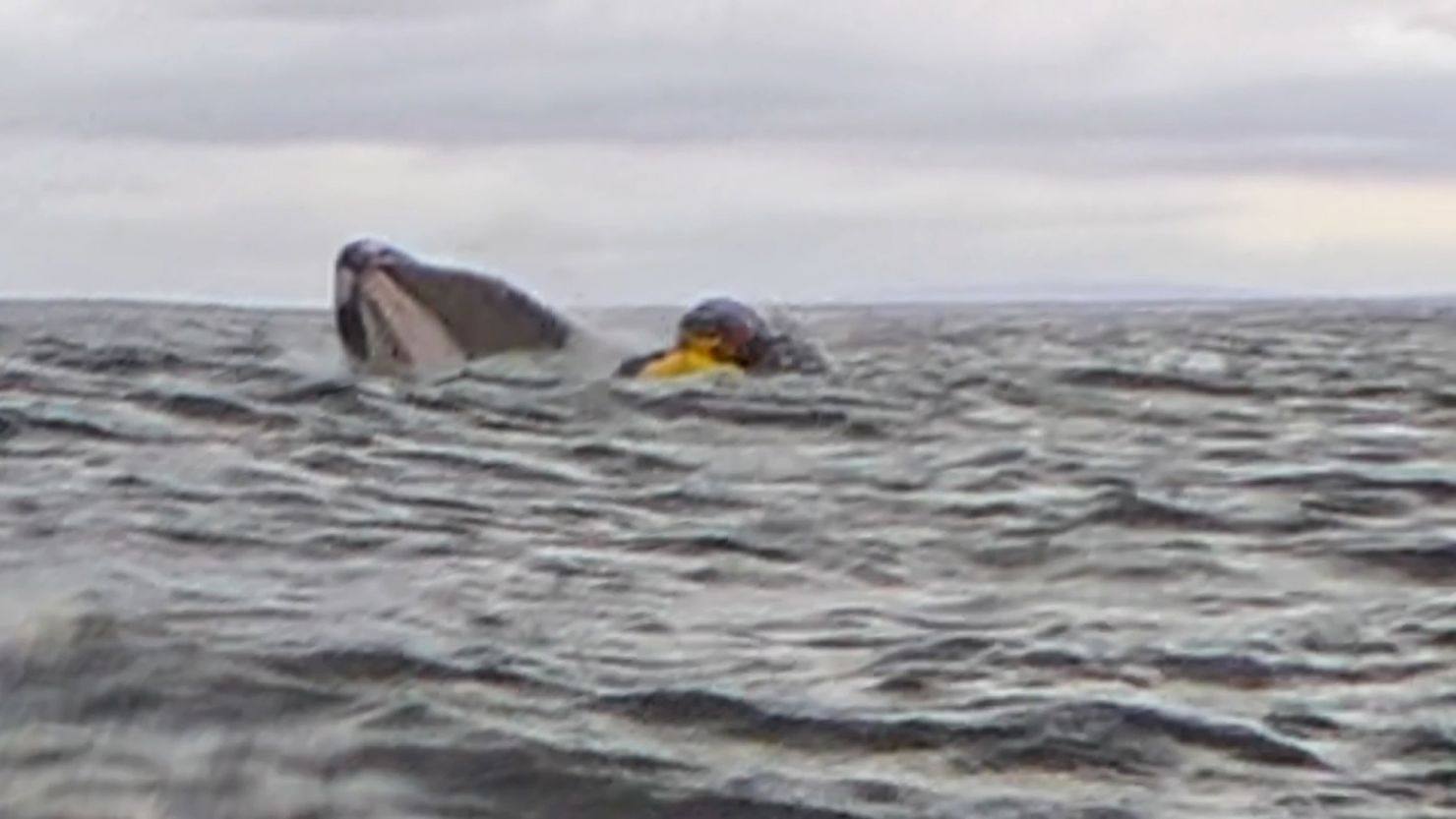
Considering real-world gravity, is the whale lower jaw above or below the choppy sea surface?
above

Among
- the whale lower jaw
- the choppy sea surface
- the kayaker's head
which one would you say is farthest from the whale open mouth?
the choppy sea surface

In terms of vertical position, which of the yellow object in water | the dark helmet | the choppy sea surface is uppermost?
the dark helmet

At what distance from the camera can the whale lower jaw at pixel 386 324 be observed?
23.9 metres

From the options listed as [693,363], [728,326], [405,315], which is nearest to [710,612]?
[693,363]

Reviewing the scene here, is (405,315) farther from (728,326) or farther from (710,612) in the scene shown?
(710,612)

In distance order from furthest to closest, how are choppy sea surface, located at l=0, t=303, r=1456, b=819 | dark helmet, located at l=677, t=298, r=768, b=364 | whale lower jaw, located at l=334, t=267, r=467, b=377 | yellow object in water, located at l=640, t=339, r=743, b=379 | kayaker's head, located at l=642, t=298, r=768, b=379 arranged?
1. whale lower jaw, located at l=334, t=267, r=467, b=377
2. dark helmet, located at l=677, t=298, r=768, b=364
3. kayaker's head, located at l=642, t=298, r=768, b=379
4. yellow object in water, located at l=640, t=339, r=743, b=379
5. choppy sea surface, located at l=0, t=303, r=1456, b=819

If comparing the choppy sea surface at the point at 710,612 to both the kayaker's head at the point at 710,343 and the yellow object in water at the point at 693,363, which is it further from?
the kayaker's head at the point at 710,343

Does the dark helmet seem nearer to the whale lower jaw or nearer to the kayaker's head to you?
the kayaker's head

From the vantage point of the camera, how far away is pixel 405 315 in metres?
24.0

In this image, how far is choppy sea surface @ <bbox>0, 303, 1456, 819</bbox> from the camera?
8.06 m

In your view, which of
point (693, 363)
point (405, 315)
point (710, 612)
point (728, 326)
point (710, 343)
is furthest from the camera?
point (405, 315)

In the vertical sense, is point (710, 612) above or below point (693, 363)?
below

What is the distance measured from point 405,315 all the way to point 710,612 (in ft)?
44.1

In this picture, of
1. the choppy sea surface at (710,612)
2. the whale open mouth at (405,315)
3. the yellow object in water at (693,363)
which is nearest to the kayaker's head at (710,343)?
the yellow object in water at (693,363)
